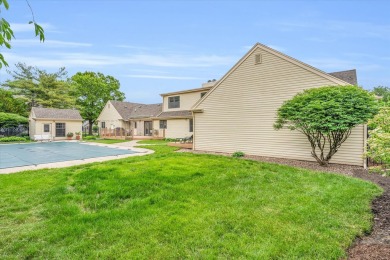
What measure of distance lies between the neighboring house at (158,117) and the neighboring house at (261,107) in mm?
8656

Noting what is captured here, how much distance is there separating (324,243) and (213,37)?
18.4 meters

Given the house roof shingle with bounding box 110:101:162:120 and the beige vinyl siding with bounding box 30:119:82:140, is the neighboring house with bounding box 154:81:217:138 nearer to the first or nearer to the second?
the house roof shingle with bounding box 110:101:162:120

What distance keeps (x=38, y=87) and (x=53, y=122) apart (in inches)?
392

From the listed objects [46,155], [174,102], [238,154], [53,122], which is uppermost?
[174,102]

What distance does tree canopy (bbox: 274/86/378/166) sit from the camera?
25.5 feet

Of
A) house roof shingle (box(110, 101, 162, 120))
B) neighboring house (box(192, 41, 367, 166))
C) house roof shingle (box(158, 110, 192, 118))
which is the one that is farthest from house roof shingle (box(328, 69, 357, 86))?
house roof shingle (box(110, 101, 162, 120))

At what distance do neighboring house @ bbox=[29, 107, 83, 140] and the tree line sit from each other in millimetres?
6229

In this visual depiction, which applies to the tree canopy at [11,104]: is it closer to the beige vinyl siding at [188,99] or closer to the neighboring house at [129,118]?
the neighboring house at [129,118]

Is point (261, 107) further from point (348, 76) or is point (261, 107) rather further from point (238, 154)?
point (348, 76)

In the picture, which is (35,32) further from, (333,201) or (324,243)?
(333,201)

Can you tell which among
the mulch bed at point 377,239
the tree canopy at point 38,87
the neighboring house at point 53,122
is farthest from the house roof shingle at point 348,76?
the tree canopy at point 38,87

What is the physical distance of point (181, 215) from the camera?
3.98 m

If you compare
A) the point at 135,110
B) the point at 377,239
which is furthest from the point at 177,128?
the point at 377,239

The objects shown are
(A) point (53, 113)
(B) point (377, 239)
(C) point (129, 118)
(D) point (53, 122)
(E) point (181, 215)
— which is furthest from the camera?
(C) point (129, 118)
